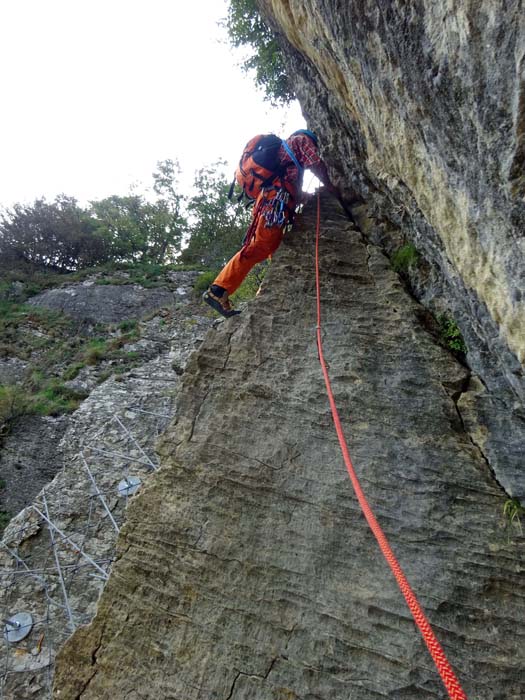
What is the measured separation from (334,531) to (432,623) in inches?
29.3

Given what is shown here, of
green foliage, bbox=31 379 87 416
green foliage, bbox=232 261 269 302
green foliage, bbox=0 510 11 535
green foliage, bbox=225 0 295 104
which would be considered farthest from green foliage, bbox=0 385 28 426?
green foliage, bbox=225 0 295 104

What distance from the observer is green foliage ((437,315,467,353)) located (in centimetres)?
354

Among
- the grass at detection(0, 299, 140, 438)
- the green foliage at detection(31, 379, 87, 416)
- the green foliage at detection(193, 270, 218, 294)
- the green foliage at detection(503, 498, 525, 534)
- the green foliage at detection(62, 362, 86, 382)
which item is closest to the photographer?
the green foliage at detection(503, 498, 525, 534)

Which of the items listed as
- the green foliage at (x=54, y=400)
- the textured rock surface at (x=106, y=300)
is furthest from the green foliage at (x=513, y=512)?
the textured rock surface at (x=106, y=300)

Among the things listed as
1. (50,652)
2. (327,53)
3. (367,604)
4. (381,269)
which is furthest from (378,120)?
(50,652)

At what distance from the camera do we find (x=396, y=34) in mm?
2441

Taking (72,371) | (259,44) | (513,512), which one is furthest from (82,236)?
(513,512)

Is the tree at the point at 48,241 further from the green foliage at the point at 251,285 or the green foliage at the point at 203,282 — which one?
the green foliage at the point at 251,285

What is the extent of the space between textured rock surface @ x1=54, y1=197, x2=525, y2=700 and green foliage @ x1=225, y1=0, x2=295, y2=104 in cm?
574

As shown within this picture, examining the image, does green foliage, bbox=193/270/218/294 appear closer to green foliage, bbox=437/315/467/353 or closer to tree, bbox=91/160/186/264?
tree, bbox=91/160/186/264

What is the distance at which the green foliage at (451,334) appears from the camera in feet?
11.6

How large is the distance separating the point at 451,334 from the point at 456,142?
69.5 inches

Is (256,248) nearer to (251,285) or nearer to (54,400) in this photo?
(251,285)

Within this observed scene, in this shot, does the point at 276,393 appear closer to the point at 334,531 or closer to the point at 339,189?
the point at 334,531
